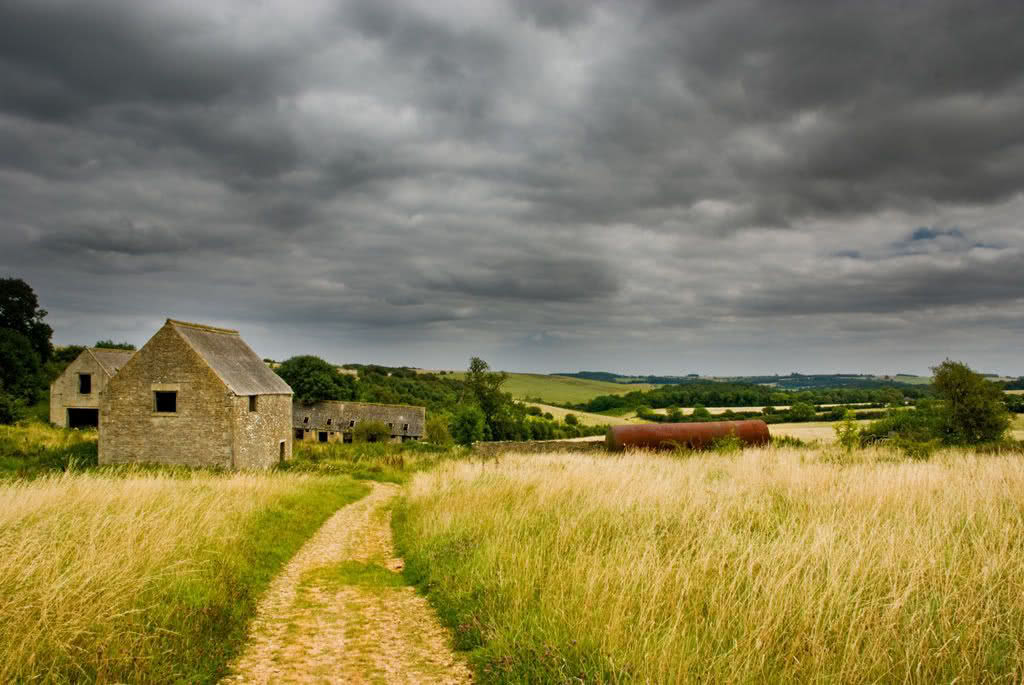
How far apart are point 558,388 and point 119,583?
156907mm

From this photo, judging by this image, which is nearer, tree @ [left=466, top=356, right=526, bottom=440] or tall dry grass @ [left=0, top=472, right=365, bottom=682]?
tall dry grass @ [left=0, top=472, right=365, bottom=682]

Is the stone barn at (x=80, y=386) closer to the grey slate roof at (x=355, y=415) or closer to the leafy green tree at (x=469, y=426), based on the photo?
the grey slate roof at (x=355, y=415)

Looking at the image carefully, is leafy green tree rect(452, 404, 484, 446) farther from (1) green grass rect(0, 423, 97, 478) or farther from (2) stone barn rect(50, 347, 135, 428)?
(1) green grass rect(0, 423, 97, 478)

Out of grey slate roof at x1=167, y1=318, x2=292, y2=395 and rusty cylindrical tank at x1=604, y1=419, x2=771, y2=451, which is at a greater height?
grey slate roof at x1=167, y1=318, x2=292, y2=395

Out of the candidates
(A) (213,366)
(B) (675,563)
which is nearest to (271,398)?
(A) (213,366)

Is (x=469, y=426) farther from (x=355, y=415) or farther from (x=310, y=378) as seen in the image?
(x=310, y=378)

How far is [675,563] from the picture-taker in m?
6.27

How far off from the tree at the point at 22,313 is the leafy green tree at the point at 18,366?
445 cm

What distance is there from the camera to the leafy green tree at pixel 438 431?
2463 inches

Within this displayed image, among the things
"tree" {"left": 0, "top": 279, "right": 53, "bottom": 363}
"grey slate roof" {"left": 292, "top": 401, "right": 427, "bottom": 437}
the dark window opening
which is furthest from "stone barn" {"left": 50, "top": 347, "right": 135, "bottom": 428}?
"grey slate roof" {"left": 292, "top": 401, "right": 427, "bottom": 437}

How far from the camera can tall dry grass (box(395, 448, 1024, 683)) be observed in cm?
411

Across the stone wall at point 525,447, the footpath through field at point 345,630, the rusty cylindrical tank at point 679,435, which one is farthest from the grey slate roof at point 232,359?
the footpath through field at point 345,630

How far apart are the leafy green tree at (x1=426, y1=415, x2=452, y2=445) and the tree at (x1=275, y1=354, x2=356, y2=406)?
44.7 feet

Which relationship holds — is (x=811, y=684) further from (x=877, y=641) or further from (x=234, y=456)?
(x=234, y=456)
